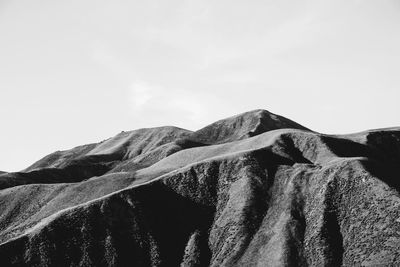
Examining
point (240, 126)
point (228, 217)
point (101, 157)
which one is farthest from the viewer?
point (101, 157)

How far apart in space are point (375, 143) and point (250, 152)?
142 ft

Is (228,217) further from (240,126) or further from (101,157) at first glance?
(101,157)

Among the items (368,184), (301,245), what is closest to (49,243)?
(301,245)

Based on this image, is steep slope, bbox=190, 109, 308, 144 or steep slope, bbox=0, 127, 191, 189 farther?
steep slope, bbox=190, 109, 308, 144

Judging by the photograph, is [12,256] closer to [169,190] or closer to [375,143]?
[169,190]

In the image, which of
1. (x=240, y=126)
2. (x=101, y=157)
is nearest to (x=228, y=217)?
(x=240, y=126)

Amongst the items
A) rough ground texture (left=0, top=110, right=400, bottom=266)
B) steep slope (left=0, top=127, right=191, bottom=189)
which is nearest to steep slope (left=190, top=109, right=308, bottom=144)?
steep slope (left=0, top=127, right=191, bottom=189)

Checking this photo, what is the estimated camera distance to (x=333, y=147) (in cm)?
9119

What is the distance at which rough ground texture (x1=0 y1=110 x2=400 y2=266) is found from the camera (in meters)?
55.9

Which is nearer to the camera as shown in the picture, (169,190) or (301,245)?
(301,245)

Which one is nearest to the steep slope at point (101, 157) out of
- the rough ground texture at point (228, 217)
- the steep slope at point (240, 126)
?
the steep slope at point (240, 126)

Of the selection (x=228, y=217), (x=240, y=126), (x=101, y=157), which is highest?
(x=101, y=157)

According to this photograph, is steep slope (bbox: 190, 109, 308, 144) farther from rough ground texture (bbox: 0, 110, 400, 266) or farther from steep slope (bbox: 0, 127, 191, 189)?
rough ground texture (bbox: 0, 110, 400, 266)

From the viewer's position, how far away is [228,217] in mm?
65875
